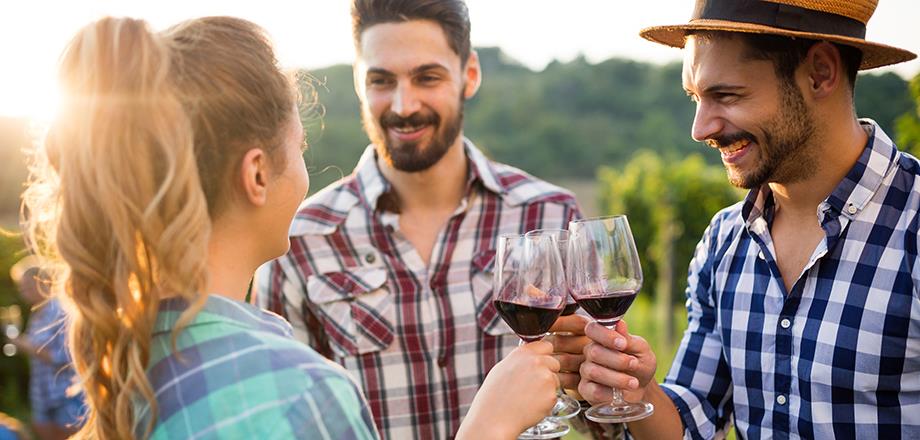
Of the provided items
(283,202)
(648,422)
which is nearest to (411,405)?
(648,422)

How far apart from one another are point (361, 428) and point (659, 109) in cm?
2318

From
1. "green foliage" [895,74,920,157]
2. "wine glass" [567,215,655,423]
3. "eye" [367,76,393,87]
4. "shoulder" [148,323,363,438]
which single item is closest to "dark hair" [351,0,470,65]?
"eye" [367,76,393,87]

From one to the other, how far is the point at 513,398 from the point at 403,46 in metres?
1.94

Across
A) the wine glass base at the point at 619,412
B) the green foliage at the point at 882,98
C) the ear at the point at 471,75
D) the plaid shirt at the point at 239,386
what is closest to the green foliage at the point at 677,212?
the green foliage at the point at 882,98

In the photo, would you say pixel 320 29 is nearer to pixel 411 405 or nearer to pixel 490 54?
pixel 411 405

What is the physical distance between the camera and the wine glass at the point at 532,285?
2191 millimetres

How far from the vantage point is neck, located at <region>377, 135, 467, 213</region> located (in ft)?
11.6

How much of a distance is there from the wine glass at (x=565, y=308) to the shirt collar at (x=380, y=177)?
1214mm

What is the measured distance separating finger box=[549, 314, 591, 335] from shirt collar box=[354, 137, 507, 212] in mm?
1112

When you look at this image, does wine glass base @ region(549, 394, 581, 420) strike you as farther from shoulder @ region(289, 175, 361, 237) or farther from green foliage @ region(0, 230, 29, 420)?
green foliage @ region(0, 230, 29, 420)

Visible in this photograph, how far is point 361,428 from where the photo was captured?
5.42ft

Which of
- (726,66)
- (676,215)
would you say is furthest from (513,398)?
(676,215)

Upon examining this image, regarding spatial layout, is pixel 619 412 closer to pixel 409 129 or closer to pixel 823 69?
pixel 823 69

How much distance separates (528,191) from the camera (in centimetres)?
355
